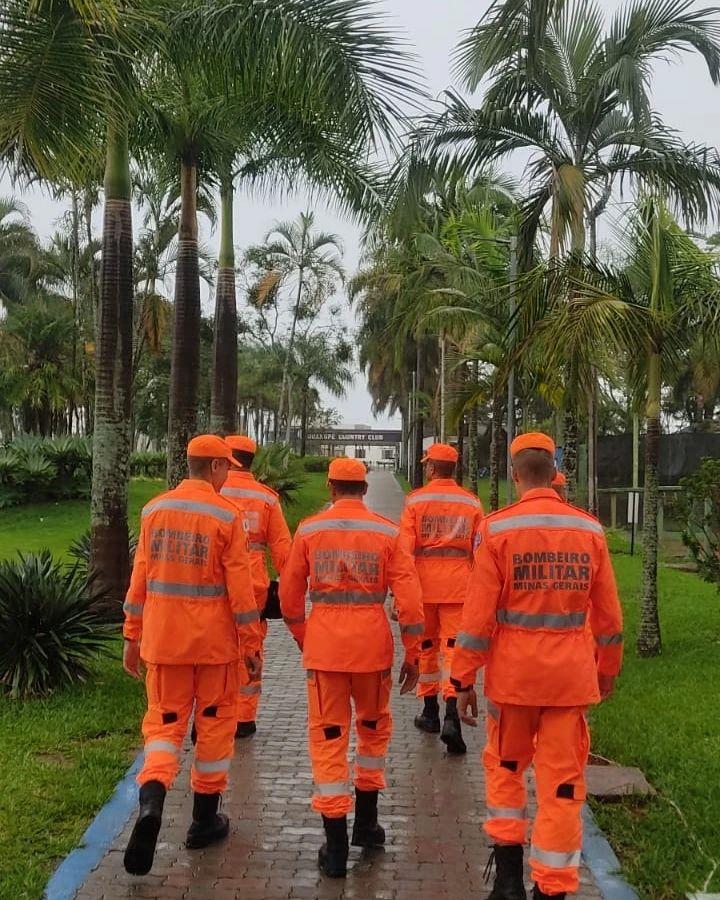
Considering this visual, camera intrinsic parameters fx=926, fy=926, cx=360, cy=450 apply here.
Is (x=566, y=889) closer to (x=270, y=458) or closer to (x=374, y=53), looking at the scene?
(x=374, y=53)

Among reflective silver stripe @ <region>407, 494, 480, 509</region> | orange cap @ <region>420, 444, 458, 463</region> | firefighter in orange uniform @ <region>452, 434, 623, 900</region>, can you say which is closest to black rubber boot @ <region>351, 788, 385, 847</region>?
firefighter in orange uniform @ <region>452, 434, 623, 900</region>

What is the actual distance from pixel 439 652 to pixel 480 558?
262 cm

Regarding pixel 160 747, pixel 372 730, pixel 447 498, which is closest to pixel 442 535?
pixel 447 498

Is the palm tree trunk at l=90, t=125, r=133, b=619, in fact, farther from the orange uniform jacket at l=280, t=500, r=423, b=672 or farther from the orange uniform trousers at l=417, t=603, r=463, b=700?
the orange uniform jacket at l=280, t=500, r=423, b=672

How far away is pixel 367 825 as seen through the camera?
4527mm

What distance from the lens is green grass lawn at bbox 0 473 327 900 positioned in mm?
4367

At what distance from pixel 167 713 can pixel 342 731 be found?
32.7 inches

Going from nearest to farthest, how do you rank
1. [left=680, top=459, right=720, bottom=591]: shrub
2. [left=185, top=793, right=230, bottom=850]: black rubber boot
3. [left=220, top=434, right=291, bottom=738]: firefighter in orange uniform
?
[left=185, top=793, right=230, bottom=850]: black rubber boot, [left=220, top=434, right=291, bottom=738]: firefighter in orange uniform, [left=680, top=459, right=720, bottom=591]: shrub

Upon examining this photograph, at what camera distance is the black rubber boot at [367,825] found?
4.52m

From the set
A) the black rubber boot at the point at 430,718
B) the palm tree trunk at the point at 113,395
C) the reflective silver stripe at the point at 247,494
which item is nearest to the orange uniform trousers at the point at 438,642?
the black rubber boot at the point at 430,718

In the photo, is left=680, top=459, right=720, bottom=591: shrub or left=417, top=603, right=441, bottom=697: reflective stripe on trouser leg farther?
left=680, top=459, right=720, bottom=591: shrub

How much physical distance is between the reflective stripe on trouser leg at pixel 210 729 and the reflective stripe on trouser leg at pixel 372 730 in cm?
65

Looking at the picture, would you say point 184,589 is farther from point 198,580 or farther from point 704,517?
point 704,517

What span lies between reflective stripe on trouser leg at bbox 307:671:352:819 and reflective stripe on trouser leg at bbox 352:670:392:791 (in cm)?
8
